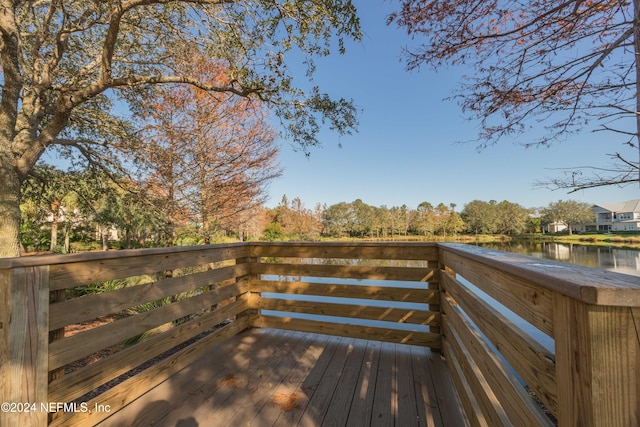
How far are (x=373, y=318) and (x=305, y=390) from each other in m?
1.00

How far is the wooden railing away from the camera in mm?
538

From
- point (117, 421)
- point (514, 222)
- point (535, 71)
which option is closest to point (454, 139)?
point (535, 71)

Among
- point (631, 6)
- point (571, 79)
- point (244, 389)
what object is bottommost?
point (244, 389)

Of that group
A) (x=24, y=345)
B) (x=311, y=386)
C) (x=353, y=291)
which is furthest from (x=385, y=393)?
(x=24, y=345)

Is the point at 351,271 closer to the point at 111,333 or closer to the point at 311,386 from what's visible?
the point at 311,386

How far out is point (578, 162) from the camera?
8.14 ft

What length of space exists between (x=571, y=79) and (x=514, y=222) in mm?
27136

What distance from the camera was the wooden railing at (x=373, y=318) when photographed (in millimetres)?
538

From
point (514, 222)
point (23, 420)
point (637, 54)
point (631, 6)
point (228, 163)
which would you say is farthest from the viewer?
point (514, 222)

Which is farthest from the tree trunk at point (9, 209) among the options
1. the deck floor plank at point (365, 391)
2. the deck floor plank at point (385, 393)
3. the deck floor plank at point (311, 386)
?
the deck floor plank at point (385, 393)

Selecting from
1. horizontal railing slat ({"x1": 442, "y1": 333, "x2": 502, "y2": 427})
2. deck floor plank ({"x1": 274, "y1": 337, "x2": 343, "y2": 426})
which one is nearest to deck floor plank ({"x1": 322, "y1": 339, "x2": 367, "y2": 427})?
deck floor plank ({"x1": 274, "y1": 337, "x2": 343, "y2": 426})

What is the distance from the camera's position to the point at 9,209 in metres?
3.38

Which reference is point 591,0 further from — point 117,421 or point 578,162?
point 117,421

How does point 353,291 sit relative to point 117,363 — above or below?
above
